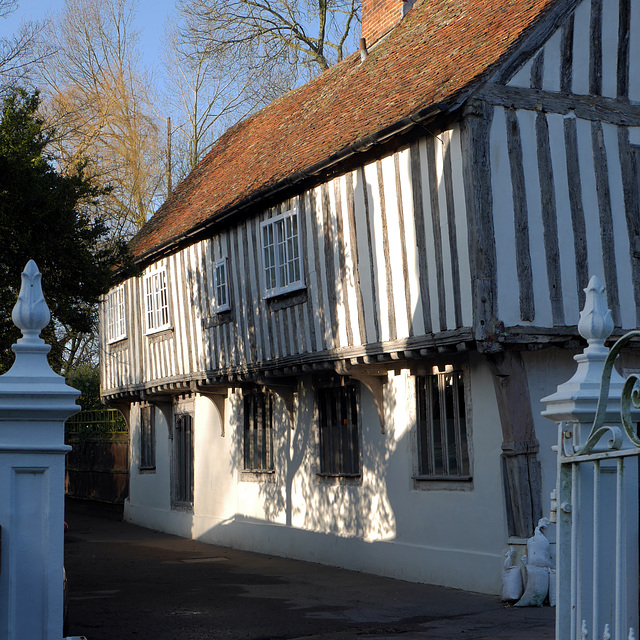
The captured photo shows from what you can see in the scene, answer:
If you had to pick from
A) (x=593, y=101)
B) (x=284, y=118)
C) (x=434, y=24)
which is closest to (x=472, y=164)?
(x=593, y=101)

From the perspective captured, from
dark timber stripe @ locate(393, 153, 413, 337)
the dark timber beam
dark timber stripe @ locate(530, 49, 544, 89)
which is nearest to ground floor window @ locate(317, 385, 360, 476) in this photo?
dark timber stripe @ locate(393, 153, 413, 337)

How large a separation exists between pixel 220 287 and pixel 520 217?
6.53 meters

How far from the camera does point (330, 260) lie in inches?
484

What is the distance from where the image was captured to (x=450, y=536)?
10727 mm

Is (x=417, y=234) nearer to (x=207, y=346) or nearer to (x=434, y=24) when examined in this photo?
(x=434, y=24)

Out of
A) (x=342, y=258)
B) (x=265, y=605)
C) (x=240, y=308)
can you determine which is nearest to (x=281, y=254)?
(x=240, y=308)

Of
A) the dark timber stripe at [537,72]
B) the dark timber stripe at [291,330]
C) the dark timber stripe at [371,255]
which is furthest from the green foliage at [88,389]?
the dark timber stripe at [537,72]

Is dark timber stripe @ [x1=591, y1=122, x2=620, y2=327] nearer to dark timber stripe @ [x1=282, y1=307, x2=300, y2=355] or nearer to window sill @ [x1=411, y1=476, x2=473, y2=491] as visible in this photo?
window sill @ [x1=411, y1=476, x2=473, y2=491]

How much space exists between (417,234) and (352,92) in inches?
191

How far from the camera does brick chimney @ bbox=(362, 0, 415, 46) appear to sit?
16.3 metres

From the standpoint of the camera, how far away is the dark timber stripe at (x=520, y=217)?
32.7ft

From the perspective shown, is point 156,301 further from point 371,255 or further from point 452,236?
point 452,236

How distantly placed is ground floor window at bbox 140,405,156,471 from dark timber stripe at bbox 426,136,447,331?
11306mm

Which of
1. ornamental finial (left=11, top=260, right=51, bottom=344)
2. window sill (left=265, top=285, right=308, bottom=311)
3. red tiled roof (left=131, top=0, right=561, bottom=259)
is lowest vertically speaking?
ornamental finial (left=11, top=260, right=51, bottom=344)
